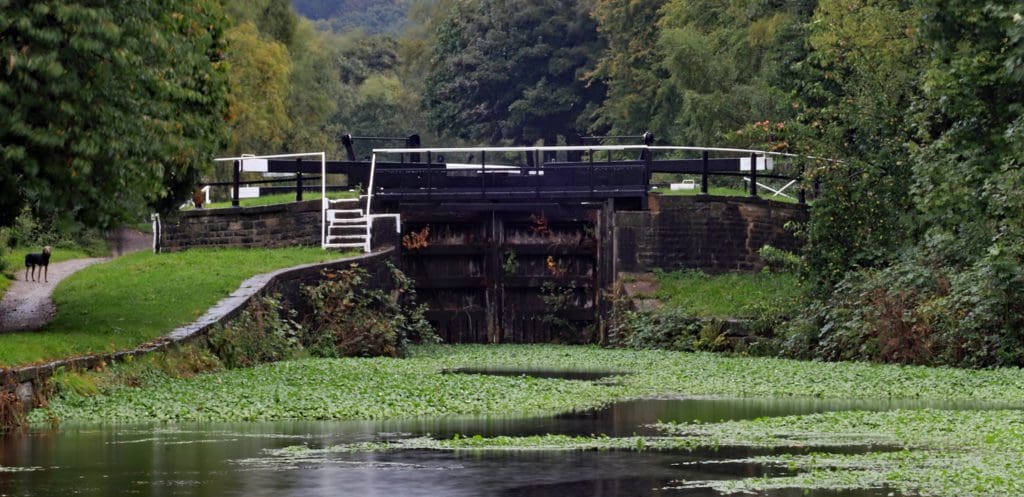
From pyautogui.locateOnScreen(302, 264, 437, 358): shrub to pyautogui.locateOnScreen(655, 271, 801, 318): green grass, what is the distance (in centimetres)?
578

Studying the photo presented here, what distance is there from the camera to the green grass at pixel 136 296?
21984 mm

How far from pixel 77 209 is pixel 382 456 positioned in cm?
1034

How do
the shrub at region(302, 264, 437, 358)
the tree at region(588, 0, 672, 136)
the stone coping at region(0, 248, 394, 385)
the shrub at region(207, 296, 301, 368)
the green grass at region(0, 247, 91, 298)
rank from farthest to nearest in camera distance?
the tree at region(588, 0, 672, 136), the green grass at region(0, 247, 91, 298), the shrub at region(302, 264, 437, 358), the shrub at region(207, 296, 301, 368), the stone coping at region(0, 248, 394, 385)

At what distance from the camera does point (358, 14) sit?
18562 centimetres

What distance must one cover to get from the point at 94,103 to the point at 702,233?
62.7 ft

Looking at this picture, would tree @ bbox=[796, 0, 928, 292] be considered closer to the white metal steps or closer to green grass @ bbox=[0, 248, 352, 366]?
the white metal steps

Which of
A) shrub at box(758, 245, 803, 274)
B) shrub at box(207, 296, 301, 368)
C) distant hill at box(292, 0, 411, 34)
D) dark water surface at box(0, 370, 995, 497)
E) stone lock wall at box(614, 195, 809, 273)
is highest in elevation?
distant hill at box(292, 0, 411, 34)

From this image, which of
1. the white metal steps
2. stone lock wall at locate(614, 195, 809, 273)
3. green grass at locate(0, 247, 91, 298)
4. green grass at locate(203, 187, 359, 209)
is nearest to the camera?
green grass at locate(0, 247, 91, 298)

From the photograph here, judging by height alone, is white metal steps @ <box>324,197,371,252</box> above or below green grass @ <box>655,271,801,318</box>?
above

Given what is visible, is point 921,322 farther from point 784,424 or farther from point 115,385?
point 115,385

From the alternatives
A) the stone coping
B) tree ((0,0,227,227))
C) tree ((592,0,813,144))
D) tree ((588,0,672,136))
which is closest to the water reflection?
the stone coping

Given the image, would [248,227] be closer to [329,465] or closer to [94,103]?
[94,103]

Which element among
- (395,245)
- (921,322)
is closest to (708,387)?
(921,322)

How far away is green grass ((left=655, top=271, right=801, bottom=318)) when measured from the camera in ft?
112
